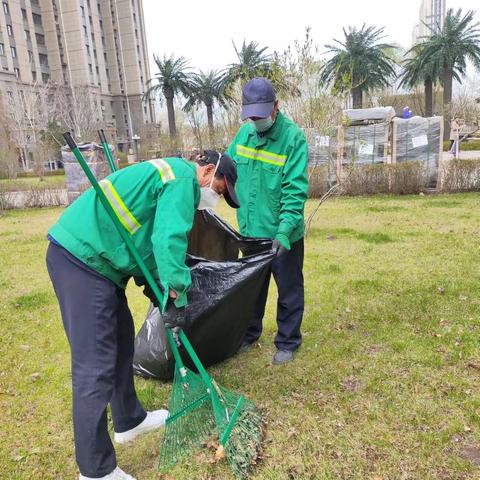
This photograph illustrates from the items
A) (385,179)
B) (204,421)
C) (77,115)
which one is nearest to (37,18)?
(77,115)

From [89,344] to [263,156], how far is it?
1.46m

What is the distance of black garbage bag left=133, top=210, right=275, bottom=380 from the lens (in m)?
2.36

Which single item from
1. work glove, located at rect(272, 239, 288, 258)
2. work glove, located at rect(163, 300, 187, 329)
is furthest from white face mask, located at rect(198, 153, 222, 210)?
work glove, located at rect(272, 239, 288, 258)

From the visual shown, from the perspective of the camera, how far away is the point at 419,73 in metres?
26.1

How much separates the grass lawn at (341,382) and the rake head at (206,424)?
2.7 inches

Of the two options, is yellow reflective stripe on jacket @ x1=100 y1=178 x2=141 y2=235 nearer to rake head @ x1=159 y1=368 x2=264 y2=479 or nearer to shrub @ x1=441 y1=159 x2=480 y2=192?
rake head @ x1=159 y1=368 x2=264 y2=479

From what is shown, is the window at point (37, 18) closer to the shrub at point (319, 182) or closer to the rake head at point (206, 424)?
the shrub at point (319, 182)

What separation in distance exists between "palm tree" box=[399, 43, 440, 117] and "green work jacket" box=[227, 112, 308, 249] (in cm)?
2628

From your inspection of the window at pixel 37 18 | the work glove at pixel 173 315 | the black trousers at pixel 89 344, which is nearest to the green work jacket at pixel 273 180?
the work glove at pixel 173 315

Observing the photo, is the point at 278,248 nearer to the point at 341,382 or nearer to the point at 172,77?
the point at 341,382

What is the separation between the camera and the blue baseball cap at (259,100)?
2.49m

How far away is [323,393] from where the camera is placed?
2.62 m

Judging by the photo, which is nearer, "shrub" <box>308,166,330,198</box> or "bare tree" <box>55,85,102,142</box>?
"shrub" <box>308,166,330,198</box>

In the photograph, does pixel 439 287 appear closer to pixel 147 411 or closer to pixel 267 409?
pixel 267 409
